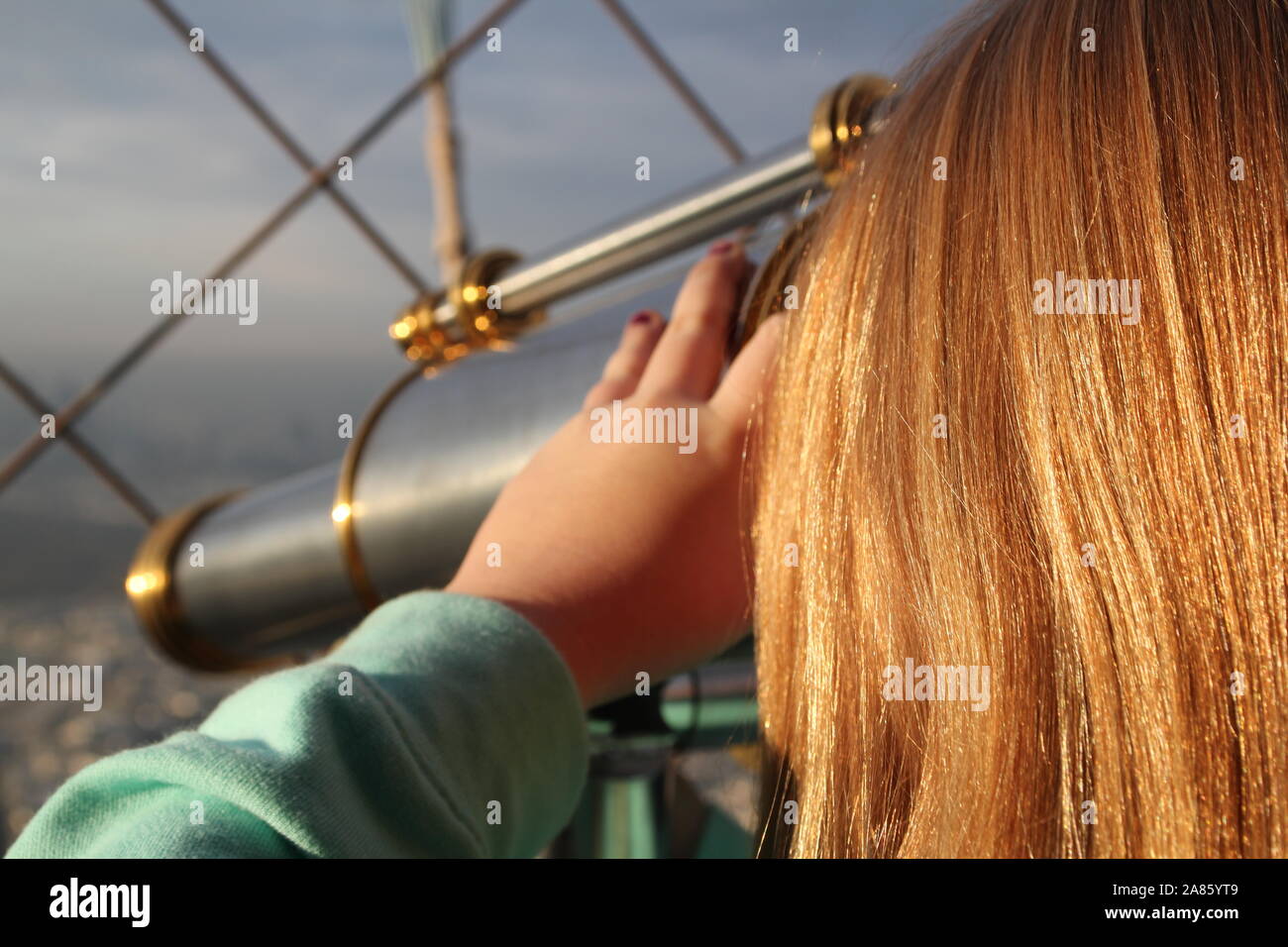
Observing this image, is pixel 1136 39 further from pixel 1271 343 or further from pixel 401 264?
pixel 401 264

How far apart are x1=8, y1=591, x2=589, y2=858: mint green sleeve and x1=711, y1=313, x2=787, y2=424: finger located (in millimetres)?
113

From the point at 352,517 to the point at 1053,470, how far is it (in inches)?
12.1

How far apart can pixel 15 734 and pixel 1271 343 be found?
0.88 m

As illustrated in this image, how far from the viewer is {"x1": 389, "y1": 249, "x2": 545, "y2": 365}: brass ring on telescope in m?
0.59

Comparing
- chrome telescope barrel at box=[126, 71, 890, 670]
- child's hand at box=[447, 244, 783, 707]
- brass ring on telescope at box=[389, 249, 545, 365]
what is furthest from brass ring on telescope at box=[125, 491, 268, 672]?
child's hand at box=[447, 244, 783, 707]

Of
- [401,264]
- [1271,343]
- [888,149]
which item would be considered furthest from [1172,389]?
[401,264]

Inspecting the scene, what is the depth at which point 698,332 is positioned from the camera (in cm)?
41

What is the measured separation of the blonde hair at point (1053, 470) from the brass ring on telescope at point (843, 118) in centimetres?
6

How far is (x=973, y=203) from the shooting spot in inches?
12.2

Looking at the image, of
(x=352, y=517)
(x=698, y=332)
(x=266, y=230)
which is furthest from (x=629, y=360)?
(x=266, y=230)

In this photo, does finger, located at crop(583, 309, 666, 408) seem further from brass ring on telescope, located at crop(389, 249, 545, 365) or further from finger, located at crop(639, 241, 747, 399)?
brass ring on telescope, located at crop(389, 249, 545, 365)

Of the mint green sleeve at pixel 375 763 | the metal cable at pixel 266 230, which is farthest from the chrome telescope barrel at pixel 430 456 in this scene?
the metal cable at pixel 266 230
